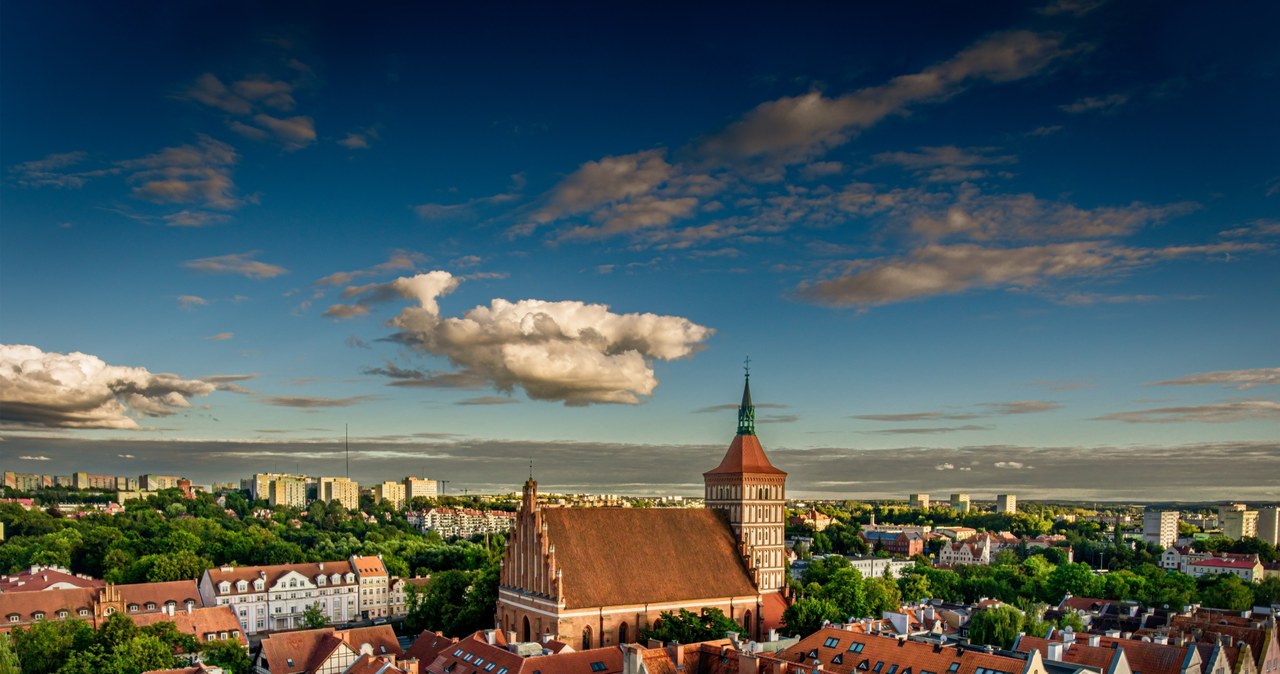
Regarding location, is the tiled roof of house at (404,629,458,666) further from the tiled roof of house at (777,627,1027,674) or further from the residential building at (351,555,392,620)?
the residential building at (351,555,392,620)

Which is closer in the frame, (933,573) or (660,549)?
(660,549)

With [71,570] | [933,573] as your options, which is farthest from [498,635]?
[71,570]

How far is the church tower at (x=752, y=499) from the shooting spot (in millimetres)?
92625

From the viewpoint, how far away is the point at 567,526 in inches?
3231

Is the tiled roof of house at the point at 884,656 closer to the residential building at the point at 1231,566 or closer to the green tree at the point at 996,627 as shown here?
the green tree at the point at 996,627

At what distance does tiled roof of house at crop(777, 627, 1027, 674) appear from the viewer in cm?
5165

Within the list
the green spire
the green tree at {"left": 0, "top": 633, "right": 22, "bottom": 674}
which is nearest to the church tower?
the green spire

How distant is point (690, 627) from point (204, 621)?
157 feet

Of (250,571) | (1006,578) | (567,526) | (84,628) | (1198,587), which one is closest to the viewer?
(84,628)

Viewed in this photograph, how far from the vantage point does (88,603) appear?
333 ft

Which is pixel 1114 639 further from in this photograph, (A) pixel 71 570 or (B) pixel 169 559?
(A) pixel 71 570

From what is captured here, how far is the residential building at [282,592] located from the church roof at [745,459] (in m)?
61.2

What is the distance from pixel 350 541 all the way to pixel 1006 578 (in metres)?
114

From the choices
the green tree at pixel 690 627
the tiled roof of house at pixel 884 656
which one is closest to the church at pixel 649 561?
the green tree at pixel 690 627
